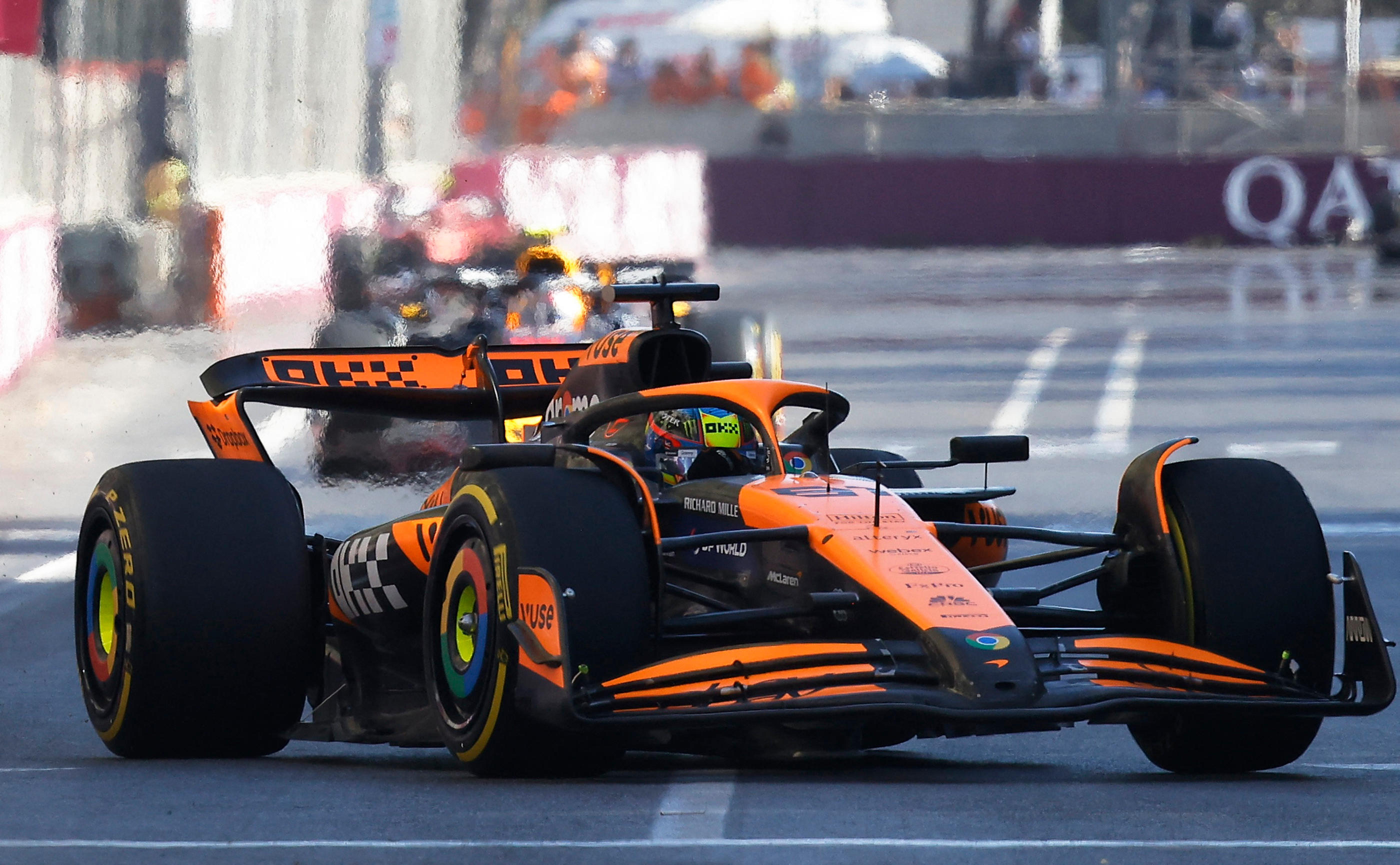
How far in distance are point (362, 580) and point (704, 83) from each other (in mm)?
27684

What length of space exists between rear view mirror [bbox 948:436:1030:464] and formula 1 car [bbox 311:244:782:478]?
6.01 m

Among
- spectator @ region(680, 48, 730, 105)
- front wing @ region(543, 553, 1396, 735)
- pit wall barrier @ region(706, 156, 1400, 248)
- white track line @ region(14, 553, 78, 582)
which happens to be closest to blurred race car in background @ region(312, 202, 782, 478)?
white track line @ region(14, 553, 78, 582)

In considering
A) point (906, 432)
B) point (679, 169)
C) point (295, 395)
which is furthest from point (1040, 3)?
point (295, 395)

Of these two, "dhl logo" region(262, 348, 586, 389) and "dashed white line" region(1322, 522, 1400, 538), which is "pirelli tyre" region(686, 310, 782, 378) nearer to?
"dashed white line" region(1322, 522, 1400, 538)

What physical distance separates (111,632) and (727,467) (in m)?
1.90

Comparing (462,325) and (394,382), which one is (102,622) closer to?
(394,382)

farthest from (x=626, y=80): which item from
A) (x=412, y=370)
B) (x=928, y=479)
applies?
(x=412, y=370)

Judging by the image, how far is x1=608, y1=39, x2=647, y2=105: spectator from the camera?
31766 mm

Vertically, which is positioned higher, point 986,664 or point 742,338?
point 742,338

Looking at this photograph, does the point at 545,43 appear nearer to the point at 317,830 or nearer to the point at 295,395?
the point at 295,395

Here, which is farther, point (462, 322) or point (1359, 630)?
point (462, 322)

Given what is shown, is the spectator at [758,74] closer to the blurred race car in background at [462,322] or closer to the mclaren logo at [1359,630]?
the blurred race car in background at [462,322]

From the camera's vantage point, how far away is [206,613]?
662cm

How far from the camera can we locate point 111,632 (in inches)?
281
